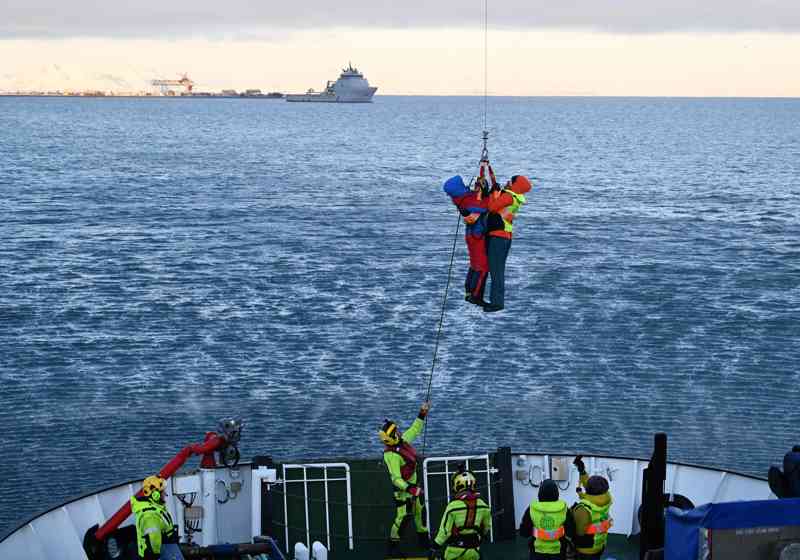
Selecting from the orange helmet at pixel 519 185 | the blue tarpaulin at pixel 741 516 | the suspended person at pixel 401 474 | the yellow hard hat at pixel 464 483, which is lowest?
the suspended person at pixel 401 474

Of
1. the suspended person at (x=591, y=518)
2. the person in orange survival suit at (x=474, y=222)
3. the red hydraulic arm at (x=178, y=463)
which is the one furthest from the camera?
the person in orange survival suit at (x=474, y=222)

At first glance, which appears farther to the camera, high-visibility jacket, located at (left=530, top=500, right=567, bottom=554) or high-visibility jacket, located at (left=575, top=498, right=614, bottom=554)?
high-visibility jacket, located at (left=575, top=498, right=614, bottom=554)

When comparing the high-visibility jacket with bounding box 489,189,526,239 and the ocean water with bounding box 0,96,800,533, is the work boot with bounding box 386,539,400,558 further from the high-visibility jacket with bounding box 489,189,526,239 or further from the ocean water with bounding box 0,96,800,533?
the ocean water with bounding box 0,96,800,533

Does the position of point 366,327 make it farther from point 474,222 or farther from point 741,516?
point 741,516

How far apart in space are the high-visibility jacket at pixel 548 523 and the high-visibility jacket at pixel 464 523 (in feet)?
2.45

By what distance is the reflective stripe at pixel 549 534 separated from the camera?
40.8 ft

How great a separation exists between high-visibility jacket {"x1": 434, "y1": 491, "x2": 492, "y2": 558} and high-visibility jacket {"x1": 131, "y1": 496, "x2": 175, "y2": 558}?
322 centimetres

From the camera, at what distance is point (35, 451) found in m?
30.5

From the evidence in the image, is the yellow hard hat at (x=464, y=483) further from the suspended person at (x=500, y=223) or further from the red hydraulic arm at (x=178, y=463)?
the suspended person at (x=500, y=223)

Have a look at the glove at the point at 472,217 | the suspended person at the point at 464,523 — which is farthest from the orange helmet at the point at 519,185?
the suspended person at the point at 464,523

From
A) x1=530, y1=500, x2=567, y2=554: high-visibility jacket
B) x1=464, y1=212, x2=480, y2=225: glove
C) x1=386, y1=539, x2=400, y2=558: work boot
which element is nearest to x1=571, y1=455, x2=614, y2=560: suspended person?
x1=530, y1=500, x2=567, y2=554: high-visibility jacket

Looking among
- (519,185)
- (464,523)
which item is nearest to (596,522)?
(464,523)

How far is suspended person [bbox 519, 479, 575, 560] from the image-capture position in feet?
40.5

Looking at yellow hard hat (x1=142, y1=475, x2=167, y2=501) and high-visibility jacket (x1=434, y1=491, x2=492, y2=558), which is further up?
yellow hard hat (x1=142, y1=475, x2=167, y2=501)
